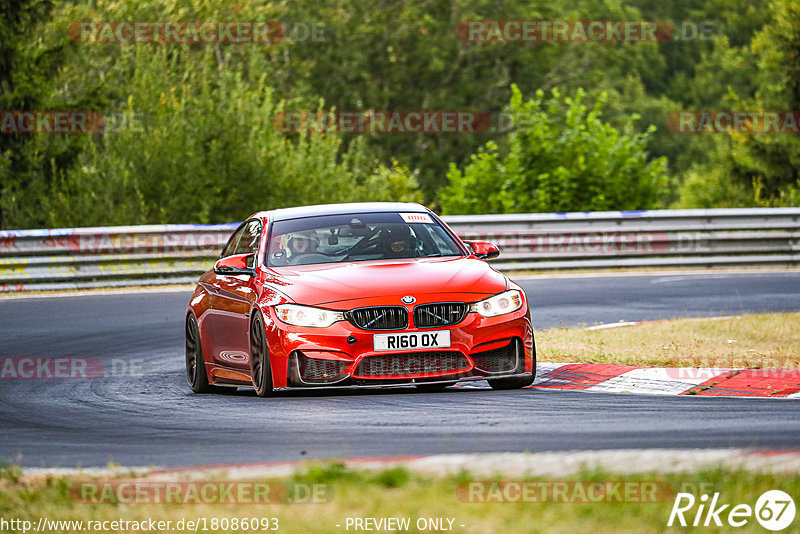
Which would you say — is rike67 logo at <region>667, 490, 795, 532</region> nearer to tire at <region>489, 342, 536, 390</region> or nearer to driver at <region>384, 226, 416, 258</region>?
tire at <region>489, 342, 536, 390</region>

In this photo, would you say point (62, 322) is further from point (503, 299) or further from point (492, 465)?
point (492, 465)

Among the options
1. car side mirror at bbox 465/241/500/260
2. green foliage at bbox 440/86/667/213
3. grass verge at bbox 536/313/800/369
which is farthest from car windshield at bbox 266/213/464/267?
green foliage at bbox 440/86/667/213

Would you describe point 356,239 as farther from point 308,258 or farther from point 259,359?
point 259,359

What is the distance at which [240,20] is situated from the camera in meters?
50.5

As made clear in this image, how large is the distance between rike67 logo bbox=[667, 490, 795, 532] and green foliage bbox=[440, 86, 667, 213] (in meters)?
24.0

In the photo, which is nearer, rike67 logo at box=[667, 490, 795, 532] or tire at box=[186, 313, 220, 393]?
rike67 logo at box=[667, 490, 795, 532]

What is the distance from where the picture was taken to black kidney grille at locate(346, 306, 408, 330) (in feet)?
31.2

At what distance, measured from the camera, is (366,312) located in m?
9.54

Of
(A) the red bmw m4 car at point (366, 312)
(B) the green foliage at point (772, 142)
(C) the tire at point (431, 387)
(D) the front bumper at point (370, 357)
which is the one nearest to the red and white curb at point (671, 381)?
(C) the tire at point (431, 387)

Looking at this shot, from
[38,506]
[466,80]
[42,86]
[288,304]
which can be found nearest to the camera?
[38,506]

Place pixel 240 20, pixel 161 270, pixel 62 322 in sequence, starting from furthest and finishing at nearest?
pixel 240 20
pixel 161 270
pixel 62 322

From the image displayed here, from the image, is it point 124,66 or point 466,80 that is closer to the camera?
point 124,66

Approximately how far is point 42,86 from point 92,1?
24525 millimetres

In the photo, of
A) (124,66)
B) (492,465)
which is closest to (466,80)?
(124,66)
